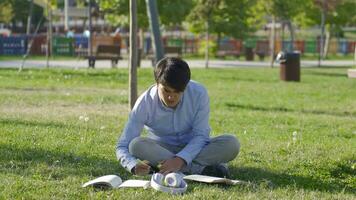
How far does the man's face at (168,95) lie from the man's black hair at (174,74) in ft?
0.21

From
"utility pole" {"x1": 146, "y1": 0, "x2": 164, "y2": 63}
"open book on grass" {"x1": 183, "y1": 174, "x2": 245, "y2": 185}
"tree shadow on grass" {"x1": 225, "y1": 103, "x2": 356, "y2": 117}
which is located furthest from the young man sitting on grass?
"utility pole" {"x1": 146, "y1": 0, "x2": 164, "y2": 63}

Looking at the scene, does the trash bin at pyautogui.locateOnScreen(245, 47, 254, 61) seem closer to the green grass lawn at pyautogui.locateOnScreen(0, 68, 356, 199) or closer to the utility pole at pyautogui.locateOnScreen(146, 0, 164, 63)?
the green grass lawn at pyautogui.locateOnScreen(0, 68, 356, 199)

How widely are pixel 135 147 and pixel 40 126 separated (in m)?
2.99

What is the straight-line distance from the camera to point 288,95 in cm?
1536

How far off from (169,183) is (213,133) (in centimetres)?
380

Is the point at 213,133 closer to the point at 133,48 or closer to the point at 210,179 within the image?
the point at 133,48

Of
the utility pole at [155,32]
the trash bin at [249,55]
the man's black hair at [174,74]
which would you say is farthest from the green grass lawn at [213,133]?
the trash bin at [249,55]

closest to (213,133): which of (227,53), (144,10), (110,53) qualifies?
(110,53)

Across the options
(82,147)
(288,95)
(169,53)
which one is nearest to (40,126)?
(82,147)

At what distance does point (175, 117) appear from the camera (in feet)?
19.7

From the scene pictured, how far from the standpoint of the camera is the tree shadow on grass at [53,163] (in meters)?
5.80

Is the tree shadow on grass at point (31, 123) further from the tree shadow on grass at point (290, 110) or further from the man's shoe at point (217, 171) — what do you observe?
the tree shadow on grass at point (290, 110)

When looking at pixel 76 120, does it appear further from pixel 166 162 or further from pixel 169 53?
pixel 169 53

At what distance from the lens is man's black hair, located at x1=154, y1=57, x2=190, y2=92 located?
5.47 m
